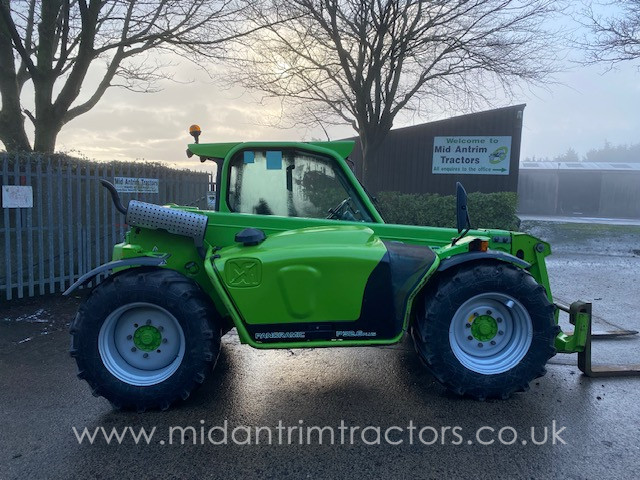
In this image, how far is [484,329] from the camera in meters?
3.45

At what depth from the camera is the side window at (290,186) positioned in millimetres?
3875

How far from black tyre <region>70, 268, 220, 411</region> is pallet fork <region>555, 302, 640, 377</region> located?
2.90 m

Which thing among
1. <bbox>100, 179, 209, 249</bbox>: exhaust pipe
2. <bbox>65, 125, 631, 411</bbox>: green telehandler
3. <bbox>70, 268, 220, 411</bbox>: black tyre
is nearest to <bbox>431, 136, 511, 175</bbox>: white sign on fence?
<bbox>65, 125, 631, 411</bbox>: green telehandler

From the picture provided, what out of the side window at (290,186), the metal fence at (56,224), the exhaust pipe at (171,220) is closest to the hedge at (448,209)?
the metal fence at (56,224)

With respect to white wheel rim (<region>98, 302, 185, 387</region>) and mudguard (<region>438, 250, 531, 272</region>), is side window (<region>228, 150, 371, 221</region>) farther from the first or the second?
white wheel rim (<region>98, 302, 185, 387</region>)

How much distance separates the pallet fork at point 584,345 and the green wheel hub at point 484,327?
0.63 m

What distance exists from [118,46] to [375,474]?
11.0m

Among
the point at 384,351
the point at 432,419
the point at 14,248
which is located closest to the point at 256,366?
the point at 384,351

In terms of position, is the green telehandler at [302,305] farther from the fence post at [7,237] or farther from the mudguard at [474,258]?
the fence post at [7,237]

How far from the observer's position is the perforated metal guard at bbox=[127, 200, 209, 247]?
348cm

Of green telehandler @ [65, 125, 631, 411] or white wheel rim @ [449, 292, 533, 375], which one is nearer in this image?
green telehandler @ [65, 125, 631, 411]

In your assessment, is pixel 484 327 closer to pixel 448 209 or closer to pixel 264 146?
pixel 264 146

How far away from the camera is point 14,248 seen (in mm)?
6641

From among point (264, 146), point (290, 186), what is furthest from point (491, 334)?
point (264, 146)
